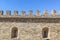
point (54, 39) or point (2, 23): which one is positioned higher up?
point (2, 23)

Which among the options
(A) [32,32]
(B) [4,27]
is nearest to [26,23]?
(A) [32,32]

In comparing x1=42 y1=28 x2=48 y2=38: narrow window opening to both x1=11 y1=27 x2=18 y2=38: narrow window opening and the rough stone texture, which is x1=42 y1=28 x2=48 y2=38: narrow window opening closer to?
the rough stone texture

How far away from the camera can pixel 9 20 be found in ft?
53.2

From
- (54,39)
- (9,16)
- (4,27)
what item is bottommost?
(54,39)

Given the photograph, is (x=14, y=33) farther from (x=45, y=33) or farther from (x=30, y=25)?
(x=45, y=33)

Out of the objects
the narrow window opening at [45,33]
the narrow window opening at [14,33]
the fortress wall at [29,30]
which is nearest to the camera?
the fortress wall at [29,30]

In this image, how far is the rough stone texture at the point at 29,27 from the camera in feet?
Result: 51.6

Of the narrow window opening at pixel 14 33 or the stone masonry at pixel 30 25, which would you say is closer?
the stone masonry at pixel 30 25

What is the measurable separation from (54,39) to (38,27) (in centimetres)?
189

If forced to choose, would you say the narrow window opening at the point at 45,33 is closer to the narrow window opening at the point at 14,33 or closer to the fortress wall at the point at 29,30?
the fortress wall at the point at 29,30

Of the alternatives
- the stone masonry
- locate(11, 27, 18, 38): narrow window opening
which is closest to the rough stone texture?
the stone masonry

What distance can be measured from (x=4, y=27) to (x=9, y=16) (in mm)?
1172

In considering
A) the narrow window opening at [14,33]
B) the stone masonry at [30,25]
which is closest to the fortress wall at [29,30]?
the stone masonry at [30,25]

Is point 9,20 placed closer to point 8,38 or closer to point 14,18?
point 14,18
